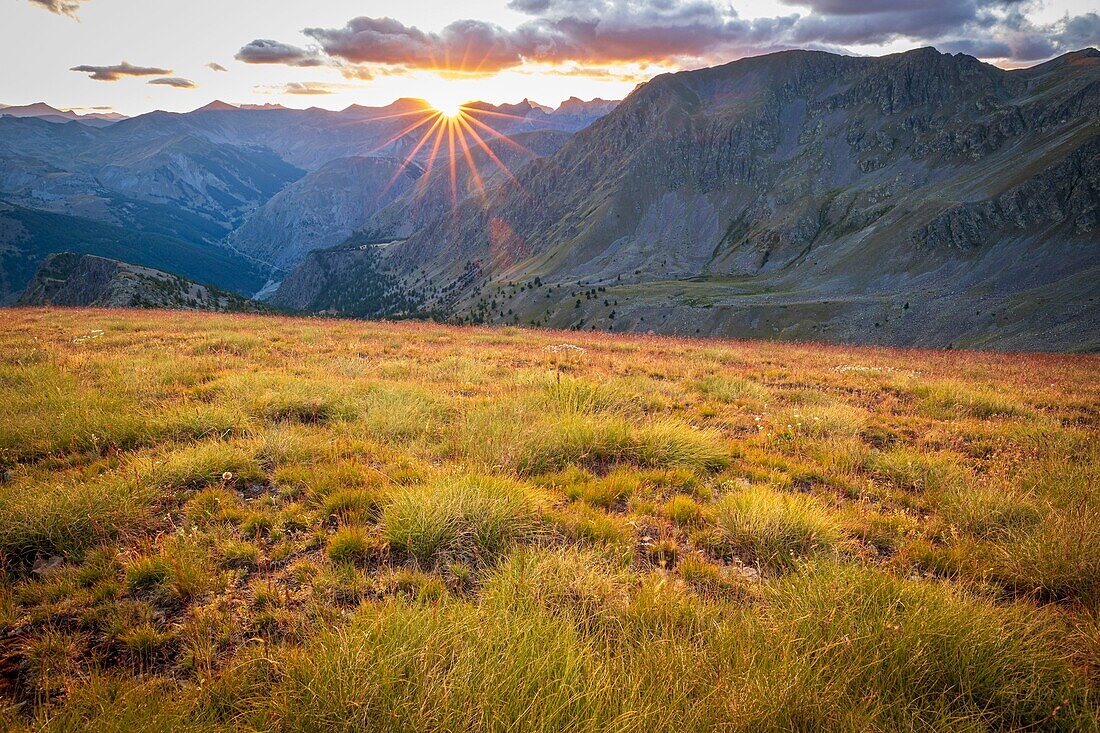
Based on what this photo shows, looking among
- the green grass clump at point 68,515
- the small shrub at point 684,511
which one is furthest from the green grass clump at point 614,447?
the green grass clump at point 68,515

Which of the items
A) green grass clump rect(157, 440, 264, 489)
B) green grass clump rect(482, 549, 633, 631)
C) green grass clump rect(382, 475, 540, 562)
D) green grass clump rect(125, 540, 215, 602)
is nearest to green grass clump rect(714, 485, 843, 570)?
green grass clump rect(482, 549, 633, 631)

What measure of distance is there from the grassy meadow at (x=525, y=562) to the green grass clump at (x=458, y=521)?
29 mm

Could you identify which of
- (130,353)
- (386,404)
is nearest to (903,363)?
(386,404)

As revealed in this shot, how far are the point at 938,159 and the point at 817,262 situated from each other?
7667 cm

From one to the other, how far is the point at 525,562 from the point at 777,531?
256 centimetres

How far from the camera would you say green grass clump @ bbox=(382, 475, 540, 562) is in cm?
439

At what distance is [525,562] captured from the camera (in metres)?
3.97

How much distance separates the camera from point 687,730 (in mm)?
2451

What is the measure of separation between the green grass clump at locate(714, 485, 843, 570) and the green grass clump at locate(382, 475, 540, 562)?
205 centimetres

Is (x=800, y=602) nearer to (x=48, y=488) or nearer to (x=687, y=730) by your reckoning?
(x=687, y=730)

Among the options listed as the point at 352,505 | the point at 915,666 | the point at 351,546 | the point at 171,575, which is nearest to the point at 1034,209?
the point at 915,666

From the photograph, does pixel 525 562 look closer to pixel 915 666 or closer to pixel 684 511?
pixel 684 511

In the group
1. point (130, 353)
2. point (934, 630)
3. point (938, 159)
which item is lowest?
point (130, 353)

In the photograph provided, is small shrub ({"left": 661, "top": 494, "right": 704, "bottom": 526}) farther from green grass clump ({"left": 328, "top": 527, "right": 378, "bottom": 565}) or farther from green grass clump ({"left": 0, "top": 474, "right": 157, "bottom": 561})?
green grass clump ({"left": 0, "top": 474, "right": 157, "bottom": 561})
